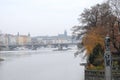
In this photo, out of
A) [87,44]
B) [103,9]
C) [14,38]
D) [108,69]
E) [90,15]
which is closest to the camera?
[108,69]

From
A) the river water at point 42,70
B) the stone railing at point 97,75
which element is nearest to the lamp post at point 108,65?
the stone railing at point 97,75

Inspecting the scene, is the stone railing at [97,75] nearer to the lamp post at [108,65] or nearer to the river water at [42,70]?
the river water at [42,70]

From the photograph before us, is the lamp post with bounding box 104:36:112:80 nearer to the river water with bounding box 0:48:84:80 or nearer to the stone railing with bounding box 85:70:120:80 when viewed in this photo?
the stone railing with bounding box 85:70:120:80

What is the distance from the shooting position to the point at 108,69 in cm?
815

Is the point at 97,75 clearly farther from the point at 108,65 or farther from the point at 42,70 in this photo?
the point at 42,70

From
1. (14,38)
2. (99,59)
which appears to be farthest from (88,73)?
(14,38)

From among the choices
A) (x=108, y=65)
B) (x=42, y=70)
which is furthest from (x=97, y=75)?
(x=42, y=70)

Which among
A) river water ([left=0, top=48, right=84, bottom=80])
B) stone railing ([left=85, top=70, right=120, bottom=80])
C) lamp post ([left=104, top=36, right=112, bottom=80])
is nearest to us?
lamp post ([left=104, top=36, right=112, bottom=80])

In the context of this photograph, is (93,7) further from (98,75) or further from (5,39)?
(5,39)

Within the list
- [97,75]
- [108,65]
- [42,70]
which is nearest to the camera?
[108,65]

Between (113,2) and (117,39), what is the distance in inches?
123

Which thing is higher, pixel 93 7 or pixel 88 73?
pixel 93 7

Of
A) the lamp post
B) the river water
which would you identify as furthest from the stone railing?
the lamp post

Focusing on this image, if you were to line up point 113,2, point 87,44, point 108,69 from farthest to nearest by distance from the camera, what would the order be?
point 87,44 → point 113,2 → point 108,69
